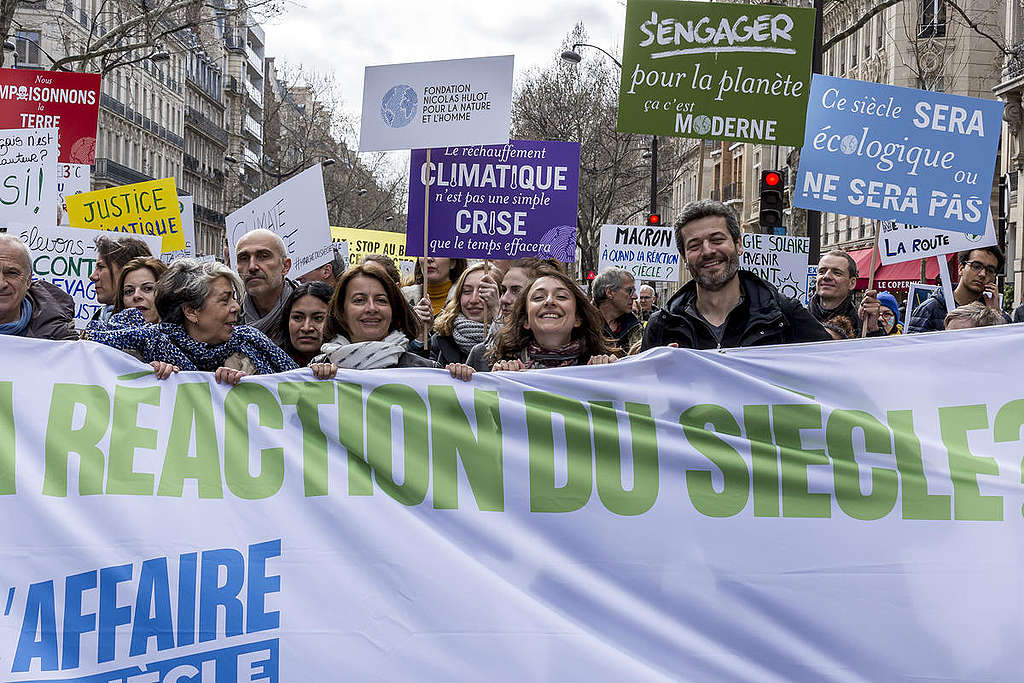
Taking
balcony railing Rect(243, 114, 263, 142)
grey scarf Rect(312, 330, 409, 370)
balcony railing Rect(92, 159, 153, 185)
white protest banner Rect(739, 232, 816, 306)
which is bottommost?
grey scarf Rect(312, 330, 409, 370)

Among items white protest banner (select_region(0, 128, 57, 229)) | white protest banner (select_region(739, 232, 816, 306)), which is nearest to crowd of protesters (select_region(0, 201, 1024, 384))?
white protest banner (select_region(0, 128, 57, 229))

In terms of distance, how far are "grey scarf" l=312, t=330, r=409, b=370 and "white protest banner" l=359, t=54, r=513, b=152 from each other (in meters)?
2.86

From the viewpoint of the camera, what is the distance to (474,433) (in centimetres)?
482

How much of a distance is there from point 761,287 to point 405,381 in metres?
1.50

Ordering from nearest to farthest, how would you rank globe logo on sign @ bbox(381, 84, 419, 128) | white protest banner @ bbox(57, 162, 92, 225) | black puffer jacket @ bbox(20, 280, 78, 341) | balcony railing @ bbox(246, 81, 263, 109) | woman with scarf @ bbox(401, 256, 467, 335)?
black puffer jacket @ bbox(20, 280, 78, 341), globe logo on sign @ bbox(381, 84, 419, 128), woman with scarf @ bbox(401, 256, 467, 335), white protest banner @ bbox(57, 162, 92, 225), balcony railing @ bbox(246, 81, 263, 109)

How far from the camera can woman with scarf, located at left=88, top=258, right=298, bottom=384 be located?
5117mm

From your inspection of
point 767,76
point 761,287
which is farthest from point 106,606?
point 767,76

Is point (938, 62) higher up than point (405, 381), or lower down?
higher up

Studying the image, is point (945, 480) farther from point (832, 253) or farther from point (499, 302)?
point (832, 253)

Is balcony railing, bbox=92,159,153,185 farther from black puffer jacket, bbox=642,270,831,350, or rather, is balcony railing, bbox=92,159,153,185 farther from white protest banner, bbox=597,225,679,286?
black puffer jacket, bbox=642,270,831,350

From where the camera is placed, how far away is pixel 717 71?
24.8ft

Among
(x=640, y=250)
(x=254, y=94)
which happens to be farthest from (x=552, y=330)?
(x=254, y=94)

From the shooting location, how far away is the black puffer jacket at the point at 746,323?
209 inches

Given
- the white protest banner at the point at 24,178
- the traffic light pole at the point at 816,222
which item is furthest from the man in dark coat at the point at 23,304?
the traffic light pole at the point at 816,222
